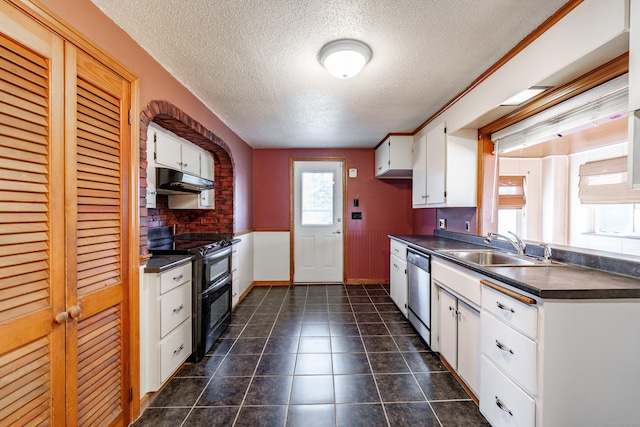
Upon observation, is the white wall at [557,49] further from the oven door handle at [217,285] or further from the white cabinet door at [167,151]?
the oven door handle at [217,285]

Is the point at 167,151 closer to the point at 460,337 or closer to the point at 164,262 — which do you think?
the point at 164,262

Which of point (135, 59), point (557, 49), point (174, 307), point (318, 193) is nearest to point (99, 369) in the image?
point (174, 307)

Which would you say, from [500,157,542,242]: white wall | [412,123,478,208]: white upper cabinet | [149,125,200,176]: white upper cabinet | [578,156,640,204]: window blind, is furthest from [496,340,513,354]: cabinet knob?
[149,125,200,176]: white upper cabinet

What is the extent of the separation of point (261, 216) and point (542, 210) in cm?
361

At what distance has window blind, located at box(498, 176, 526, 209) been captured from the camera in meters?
2.42

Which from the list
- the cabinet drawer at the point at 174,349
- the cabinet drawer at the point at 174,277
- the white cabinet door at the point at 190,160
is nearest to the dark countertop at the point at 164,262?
the cabinet drawer at the point at 174,277

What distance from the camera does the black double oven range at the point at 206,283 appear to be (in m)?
2.18

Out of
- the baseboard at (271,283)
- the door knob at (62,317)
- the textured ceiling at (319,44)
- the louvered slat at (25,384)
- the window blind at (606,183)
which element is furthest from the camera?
the baseboard at (271,283)

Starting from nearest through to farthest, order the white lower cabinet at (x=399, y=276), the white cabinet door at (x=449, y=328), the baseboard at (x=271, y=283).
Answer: the white cabinet door at (x=449, y=328) → the white lower cabinet at (x=399, y=276) → the baseboard at (x=271, y=283)

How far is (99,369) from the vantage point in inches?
52.9

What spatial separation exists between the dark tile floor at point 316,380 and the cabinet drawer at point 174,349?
123 millimetres

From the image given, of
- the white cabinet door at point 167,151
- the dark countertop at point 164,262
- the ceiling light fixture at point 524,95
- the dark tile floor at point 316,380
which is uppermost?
the ceiling light fixture at point 524,95

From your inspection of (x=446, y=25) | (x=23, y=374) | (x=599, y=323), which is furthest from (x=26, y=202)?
(x=599, y=323)

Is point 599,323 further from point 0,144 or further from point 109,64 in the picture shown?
point 109,64
